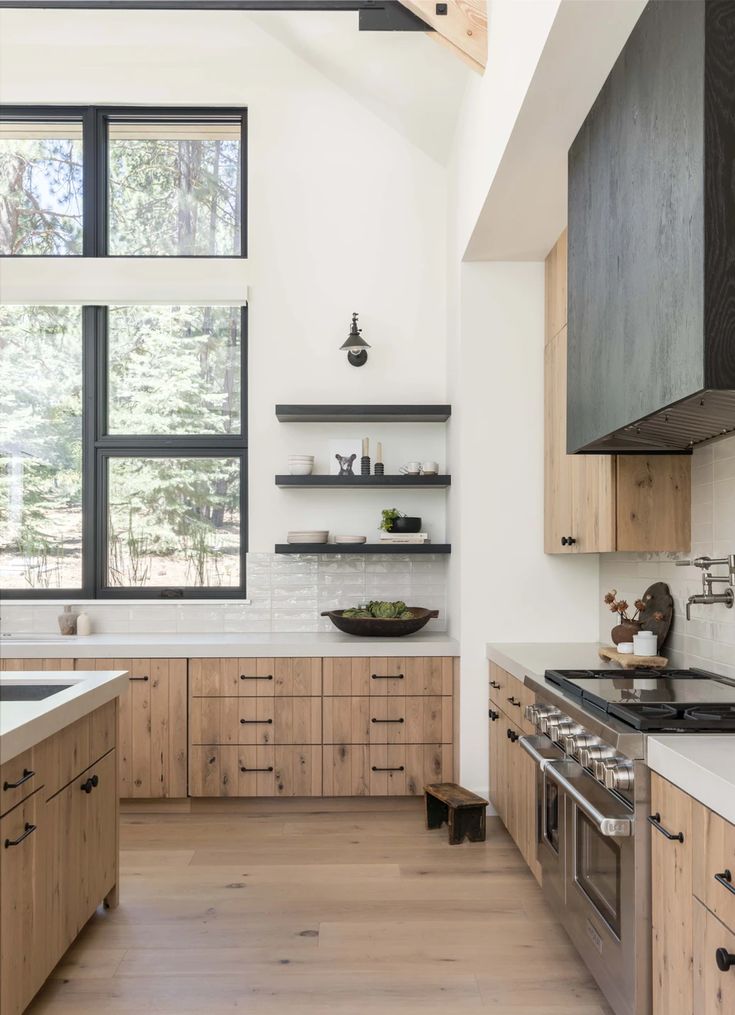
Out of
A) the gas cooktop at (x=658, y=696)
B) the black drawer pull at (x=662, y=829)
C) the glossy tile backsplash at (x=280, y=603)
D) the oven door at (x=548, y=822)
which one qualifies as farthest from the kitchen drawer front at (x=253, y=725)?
the black drawer pull at (x=662, y=829)

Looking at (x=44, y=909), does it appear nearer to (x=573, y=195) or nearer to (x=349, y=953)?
(x=349, y=953)

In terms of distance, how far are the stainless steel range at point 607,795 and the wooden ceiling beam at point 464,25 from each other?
2486 millimetres

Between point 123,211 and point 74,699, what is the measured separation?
11.3 feet

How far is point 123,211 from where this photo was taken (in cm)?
522

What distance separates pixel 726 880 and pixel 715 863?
0.06 m

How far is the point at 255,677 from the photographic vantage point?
4430mm

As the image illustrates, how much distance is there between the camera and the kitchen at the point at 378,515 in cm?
224

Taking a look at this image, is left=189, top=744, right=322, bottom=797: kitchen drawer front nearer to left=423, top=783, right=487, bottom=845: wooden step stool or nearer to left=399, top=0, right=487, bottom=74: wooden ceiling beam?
left=423, top=783, right=487, bottom=845: wooden step stool

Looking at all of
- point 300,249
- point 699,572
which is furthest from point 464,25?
point 699,572

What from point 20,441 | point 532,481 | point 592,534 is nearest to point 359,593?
point 532,481

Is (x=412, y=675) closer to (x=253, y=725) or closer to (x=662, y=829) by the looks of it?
(x=253, y=725)

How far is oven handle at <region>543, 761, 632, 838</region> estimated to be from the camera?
2170 mm

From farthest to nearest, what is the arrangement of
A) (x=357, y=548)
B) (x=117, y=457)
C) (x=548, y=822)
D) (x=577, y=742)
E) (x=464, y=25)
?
1. (x=117, y=457)
2. (x=357, y=548)
3. (x=464, y=25)
4. (x=548, y=822)
5. (x=577, y=742)

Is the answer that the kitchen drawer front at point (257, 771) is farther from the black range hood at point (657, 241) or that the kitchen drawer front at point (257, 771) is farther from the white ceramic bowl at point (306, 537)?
the black range hood at point (657, 241)
